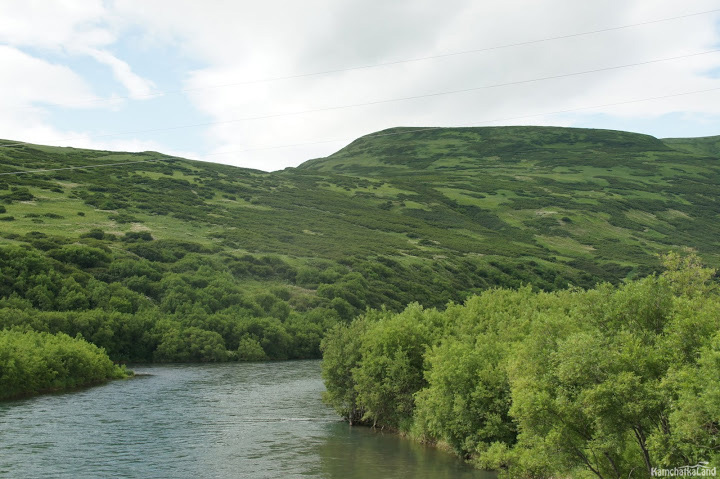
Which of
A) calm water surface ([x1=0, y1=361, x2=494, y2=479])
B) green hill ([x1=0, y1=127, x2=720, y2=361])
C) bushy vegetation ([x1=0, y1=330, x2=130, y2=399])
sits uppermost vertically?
green hill ([x1=0, y1=127, x2=720, y2=361])

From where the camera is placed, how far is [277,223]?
6609 inches

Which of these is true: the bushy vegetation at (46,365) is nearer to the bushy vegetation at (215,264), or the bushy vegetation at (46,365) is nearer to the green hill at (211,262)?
the bushy vegetation at (215,264)

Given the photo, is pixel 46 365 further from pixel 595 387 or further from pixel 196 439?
pixel 595 387

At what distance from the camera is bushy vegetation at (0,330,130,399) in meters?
55.7

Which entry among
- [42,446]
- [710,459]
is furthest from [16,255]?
[710,459]

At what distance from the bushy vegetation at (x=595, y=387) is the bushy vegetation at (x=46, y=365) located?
37.7 meters

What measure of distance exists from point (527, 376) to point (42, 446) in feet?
98.9

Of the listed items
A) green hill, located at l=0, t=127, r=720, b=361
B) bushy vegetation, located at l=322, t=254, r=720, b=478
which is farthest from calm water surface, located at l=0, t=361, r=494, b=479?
green hill, located at l=0, t=127, r=720, b=361

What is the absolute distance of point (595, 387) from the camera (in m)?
21.4

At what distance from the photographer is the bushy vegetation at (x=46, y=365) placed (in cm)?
5566

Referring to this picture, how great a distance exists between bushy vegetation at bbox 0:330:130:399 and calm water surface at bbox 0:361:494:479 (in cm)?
239

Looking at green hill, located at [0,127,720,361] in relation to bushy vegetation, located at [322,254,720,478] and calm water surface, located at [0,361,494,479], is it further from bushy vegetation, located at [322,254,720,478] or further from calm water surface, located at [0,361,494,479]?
bushy vegetation, located at [322,254,720,478]

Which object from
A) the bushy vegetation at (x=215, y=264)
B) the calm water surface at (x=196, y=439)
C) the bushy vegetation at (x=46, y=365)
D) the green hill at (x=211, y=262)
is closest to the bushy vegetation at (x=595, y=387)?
the calm water surface at (x=196, y=439)

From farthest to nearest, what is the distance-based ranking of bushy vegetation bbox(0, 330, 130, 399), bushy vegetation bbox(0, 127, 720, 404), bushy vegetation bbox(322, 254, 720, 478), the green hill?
1. the green hill
2. bushy vegetation bbox(0, 127, 720, 404)
3. bushy vegetation bbox(0, 330, 130, 399)
4. bushy vegetation bbox(322, 254, 720, 478)
